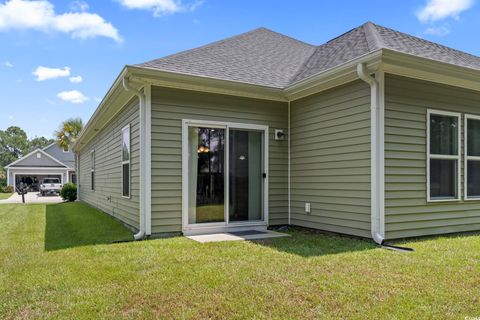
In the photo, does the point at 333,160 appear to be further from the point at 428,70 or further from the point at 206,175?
the point at 206,175

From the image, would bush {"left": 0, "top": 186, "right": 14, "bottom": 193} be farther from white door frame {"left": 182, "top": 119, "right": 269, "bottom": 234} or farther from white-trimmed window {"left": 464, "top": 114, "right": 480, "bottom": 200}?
white-trimmed window {"left": 464, "top": 114, "right": 480, "bottom": 200}

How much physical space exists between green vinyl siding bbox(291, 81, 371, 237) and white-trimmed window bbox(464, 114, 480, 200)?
215 centimetres

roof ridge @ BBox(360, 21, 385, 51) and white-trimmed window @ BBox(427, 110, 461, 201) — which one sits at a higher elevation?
roof ridge @ BBox(360, 21, 385, 51)

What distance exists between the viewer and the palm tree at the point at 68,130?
27328mm

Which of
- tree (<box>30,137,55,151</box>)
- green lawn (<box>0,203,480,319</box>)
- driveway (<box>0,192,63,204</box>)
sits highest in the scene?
tree (<box>30,137,55,151</box>)

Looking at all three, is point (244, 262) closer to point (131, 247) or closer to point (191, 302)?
point (191, 302)

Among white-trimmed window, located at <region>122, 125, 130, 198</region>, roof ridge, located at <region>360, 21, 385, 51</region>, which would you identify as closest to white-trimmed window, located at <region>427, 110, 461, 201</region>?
roof ridge, located at <region>360, 21, 385, 51</region>

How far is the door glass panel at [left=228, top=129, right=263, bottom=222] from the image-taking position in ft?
20.9

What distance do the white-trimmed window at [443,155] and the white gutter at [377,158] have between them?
3.54 ft

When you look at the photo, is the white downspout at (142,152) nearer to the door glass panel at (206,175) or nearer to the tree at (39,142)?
the door glass panel at (206,175)

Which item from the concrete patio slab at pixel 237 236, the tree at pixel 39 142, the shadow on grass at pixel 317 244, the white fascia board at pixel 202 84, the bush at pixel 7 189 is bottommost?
the bush at pixel 7 189

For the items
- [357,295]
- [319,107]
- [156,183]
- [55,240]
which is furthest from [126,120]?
[357,295]

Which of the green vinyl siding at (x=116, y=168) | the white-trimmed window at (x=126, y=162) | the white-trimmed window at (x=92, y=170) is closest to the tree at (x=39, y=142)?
the white-trimmed window at (x=92, y=170)

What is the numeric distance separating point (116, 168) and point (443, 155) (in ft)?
22.1
